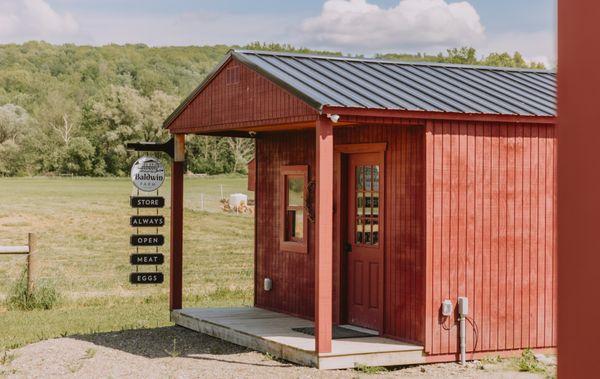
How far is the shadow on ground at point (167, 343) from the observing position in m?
11.3

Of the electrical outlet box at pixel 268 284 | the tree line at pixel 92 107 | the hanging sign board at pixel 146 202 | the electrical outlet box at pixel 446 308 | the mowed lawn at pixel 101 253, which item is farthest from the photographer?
the tree line at pixel 92 107

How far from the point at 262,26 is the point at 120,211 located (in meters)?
113

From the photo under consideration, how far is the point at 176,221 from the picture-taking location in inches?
550

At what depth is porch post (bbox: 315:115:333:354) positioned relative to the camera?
9.70 meters

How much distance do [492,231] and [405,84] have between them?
2042mm

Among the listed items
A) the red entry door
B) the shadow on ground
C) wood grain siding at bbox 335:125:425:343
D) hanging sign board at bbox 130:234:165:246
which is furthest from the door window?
hanging sign board at bbox 130:234:165:246

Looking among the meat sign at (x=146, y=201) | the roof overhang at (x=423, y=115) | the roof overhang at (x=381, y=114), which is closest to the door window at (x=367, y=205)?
the roof overhang at (x=381, y=114)

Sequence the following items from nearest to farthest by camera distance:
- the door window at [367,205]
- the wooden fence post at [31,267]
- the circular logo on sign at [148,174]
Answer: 1. the door window at [367,205]
2. the circular logo on sign at [148,174]
3. the wooden fence post at [31,267]

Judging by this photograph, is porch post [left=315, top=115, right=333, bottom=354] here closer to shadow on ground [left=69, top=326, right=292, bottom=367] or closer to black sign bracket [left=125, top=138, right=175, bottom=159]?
shadow on ground [left=69, top=326, right=292, bottom=367]

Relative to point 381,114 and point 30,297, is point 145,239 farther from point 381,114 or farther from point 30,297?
point 381,114

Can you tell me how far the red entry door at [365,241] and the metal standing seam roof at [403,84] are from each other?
98 centimetres

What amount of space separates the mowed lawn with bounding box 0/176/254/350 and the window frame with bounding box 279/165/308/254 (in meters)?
2.46

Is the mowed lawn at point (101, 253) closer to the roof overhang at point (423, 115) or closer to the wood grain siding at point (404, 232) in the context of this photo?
the wood grain siding at point (404, 232)

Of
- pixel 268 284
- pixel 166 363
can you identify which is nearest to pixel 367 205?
pixel 268 284
